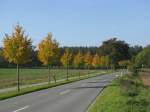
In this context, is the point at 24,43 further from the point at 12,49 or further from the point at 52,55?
the point at 52,55

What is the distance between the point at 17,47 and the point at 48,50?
15232mm

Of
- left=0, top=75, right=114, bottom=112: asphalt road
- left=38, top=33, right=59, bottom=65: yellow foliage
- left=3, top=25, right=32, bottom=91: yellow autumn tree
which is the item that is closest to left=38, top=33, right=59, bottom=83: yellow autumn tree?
left=38, top=33, right=59, bottom=65: yellow foliage

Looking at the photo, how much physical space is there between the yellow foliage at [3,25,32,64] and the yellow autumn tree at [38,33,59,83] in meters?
14.6

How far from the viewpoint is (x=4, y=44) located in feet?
121

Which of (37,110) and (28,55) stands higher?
(28,55)

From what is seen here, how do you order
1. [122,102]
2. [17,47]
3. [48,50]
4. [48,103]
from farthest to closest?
[48,50], [17,47], [48,103], [122,102]

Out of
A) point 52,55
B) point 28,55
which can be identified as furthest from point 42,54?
point 28,55

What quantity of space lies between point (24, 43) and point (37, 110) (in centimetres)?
1892

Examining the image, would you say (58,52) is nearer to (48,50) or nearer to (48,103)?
(48,50)

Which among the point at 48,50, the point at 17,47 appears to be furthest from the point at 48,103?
the point at 48,50

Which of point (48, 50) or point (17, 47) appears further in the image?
point (48, 50)

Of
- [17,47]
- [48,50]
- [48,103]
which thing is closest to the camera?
[48,103]

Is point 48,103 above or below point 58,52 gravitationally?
below

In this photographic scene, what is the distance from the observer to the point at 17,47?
122ft
